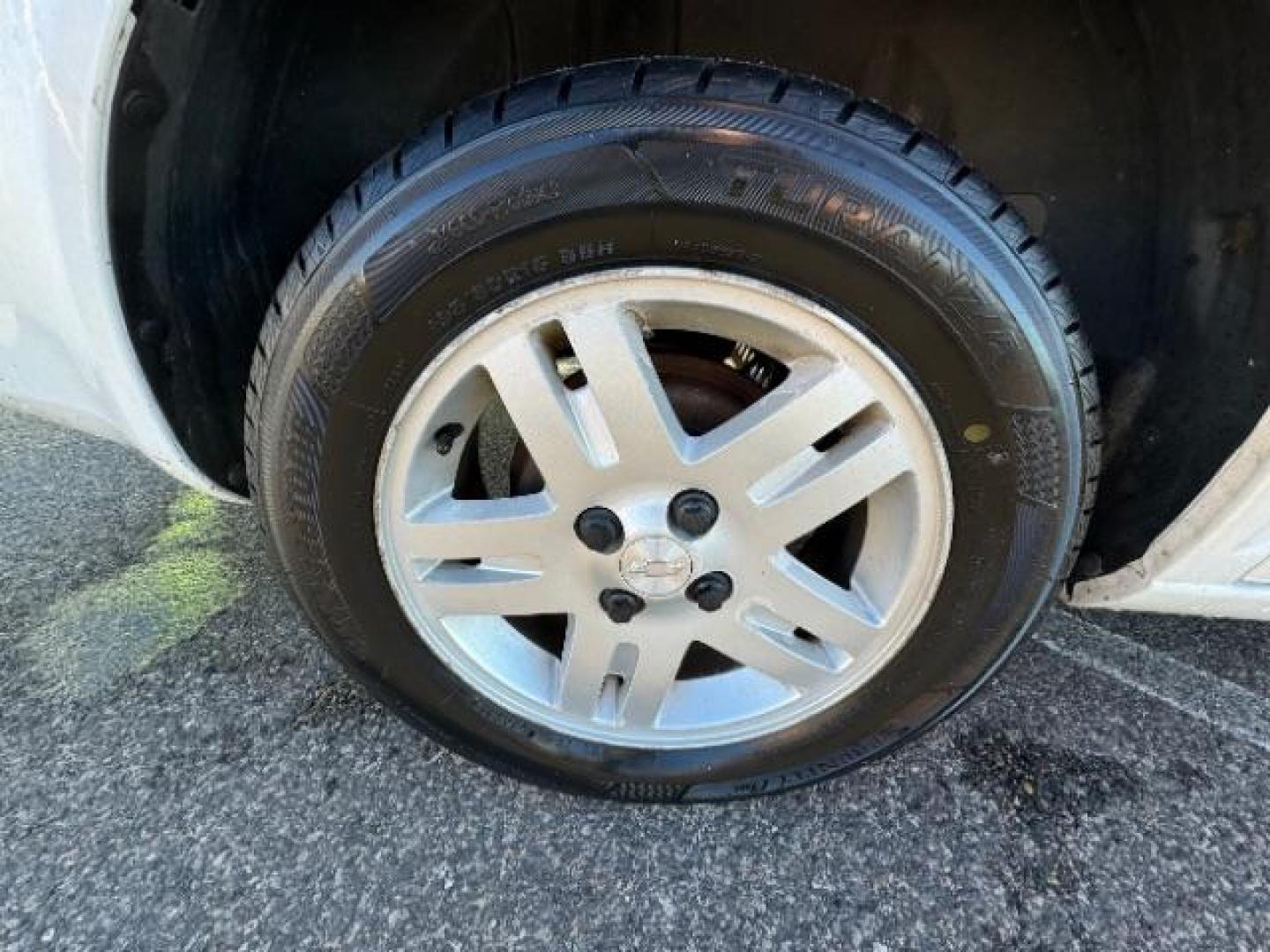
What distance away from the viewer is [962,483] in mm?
1198

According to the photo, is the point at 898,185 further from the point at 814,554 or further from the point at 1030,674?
the point at 1030,674

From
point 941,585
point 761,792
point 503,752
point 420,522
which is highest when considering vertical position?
point 941,585

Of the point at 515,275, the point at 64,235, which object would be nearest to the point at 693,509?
the point at 515,275

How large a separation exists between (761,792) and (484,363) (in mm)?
832

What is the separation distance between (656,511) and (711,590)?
15 cm

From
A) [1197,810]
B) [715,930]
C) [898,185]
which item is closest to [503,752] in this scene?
[715,930]

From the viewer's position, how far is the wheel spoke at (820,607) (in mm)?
1312

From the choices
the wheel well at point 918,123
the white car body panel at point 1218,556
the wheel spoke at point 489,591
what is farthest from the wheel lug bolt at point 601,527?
the white car body panel at point 1218,556

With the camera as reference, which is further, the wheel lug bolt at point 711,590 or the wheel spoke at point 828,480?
the wheel lug bolt at point 711,590

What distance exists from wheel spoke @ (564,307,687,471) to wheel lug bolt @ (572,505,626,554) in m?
0.08

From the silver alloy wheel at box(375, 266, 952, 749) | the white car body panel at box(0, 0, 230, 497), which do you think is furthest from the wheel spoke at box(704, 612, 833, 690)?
the white car body panel at box(0, 0, 230, 497)

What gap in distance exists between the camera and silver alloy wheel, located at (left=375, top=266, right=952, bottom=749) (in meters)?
1.16

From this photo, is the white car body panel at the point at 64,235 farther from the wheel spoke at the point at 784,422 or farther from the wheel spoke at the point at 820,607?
the wheel spoke at the point at 820,607

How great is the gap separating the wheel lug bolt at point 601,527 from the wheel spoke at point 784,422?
0.15 meters
